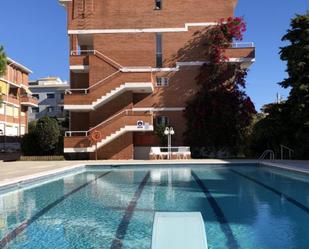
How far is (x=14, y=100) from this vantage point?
6141 cm

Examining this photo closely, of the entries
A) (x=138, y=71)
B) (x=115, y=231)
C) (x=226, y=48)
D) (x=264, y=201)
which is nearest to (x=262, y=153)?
(x=226, y=48)

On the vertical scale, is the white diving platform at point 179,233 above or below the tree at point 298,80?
below

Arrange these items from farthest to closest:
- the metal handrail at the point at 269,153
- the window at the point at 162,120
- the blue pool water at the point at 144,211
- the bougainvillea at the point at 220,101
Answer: the window at the point at 162,120, the bougainvillea at the point at 220,101, the metal handrail at the point at 269,153, the blue pool water at the point at 144,211

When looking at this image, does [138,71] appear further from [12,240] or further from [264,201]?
[12,240]

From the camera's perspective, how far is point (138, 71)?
29.6 m

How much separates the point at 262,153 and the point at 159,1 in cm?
1330

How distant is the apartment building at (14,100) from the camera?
5725 cm

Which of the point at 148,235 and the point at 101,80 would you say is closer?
the point at 148,235

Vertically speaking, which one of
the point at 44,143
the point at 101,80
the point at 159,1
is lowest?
the point at 44,143

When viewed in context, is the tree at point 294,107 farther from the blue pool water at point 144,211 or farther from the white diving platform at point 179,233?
the white diving platform at point 179,233

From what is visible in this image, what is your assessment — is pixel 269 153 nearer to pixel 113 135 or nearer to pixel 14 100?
pixel 113 135

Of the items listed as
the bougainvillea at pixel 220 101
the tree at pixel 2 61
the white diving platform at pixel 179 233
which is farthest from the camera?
the bougainvillea at pixel 220 101

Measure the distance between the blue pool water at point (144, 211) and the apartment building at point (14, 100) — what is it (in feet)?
139

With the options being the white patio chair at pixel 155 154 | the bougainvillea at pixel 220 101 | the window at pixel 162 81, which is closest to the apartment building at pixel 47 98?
the window at pixel 162 81
